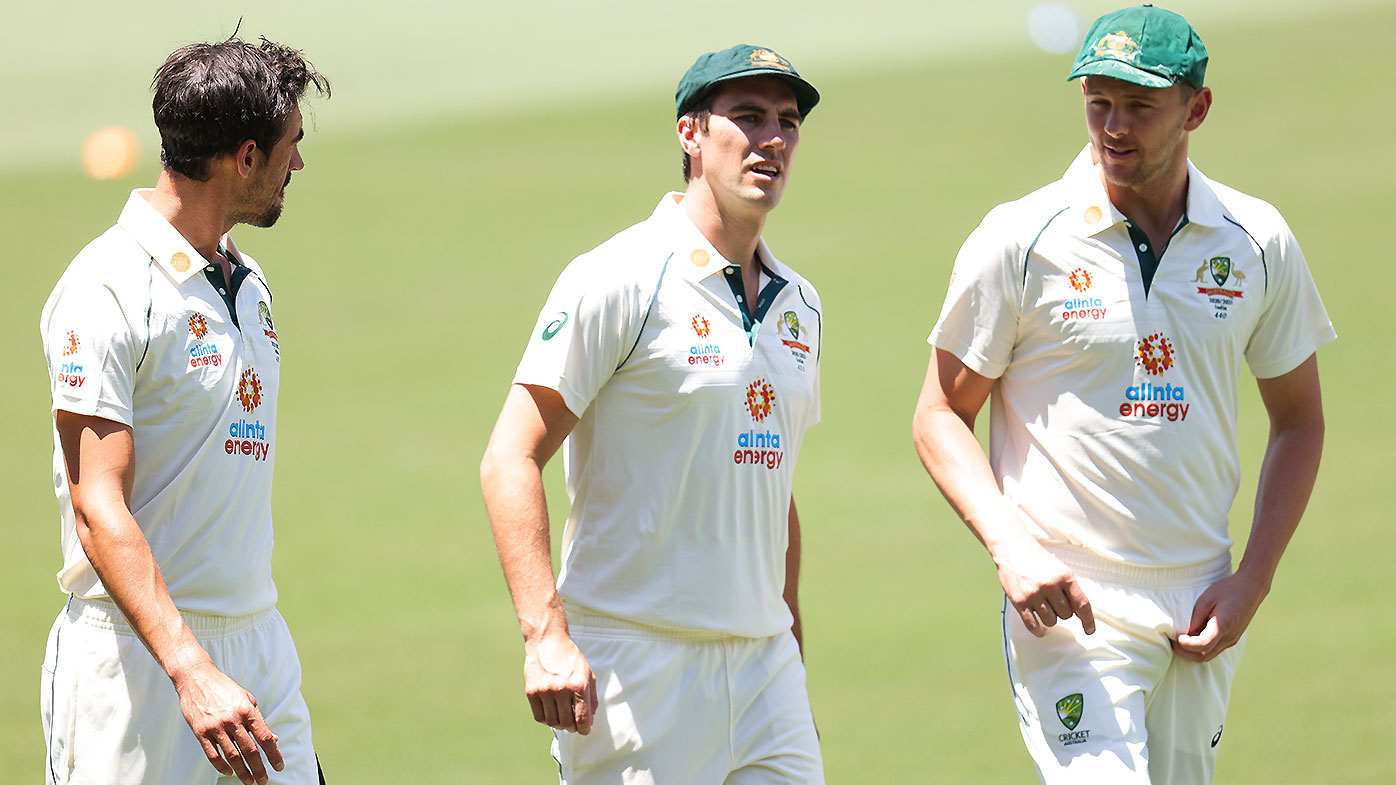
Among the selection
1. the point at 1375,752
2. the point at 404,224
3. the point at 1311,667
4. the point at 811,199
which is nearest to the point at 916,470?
the point at 1311,667

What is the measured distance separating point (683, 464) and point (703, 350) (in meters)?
0.26

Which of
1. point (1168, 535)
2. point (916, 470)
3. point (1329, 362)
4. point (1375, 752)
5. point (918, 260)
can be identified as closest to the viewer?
point (1168, 535)

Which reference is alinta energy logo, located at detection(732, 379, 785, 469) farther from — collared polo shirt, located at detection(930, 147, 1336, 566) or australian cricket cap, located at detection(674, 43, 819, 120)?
australian cricket cap, located at detection(674, 43, 819, 120)

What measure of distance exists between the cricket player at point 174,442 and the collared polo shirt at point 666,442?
68 cm

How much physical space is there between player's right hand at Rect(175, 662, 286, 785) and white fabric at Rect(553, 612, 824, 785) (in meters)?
0.76

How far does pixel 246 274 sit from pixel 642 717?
4.54 feet

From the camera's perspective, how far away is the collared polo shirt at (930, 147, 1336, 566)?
3.96 meters

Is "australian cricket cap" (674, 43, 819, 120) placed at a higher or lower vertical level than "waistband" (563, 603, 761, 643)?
higher

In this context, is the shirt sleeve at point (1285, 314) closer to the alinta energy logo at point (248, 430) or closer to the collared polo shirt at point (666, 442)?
the collared polo shirt at point (666, 442)

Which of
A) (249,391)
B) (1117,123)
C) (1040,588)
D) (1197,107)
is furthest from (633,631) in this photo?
(1197,107)

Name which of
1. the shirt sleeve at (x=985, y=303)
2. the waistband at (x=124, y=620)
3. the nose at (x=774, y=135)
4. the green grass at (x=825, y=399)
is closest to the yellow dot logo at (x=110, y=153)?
the green grass at (x=825, y=399)

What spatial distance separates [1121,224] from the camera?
4.00 metres

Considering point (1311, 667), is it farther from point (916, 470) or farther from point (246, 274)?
point (246, 274)

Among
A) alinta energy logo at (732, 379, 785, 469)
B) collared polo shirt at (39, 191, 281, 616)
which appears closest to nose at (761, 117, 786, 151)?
alinta energy logo at (732, 379, 785, 469)
